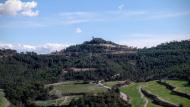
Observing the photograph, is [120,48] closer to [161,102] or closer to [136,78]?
[136,78]

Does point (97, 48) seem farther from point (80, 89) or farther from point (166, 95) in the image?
point (166, 95)

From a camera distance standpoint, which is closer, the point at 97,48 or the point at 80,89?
the point at 80,89

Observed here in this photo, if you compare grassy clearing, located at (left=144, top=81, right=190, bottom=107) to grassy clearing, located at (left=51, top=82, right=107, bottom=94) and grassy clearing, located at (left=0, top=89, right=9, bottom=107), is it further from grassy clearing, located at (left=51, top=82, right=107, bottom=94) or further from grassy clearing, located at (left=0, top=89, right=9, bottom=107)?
grassy clearing, located at (left=0, top=89, right=9, bottom=107)

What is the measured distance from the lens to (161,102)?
57.5 meters

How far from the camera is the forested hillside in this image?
83.6 m

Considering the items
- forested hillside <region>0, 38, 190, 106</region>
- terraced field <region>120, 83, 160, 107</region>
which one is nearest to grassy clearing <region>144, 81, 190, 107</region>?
terraced field <region>120, 83, 160, 107</region>

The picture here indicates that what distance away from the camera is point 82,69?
116750mm

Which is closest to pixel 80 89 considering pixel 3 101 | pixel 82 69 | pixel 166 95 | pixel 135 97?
pixel 3 101

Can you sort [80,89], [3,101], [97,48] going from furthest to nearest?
1. [97,48]
2. [80,89]
3. [3,101]

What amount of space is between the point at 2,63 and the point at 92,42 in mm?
71665

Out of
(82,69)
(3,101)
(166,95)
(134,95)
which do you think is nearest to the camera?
(166,95)

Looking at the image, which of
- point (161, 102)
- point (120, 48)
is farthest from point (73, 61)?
point (161, 102)

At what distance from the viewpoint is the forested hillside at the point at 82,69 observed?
83.6 m

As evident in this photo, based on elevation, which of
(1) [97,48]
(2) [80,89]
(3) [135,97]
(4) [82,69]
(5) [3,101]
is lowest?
(5) [3,101]
